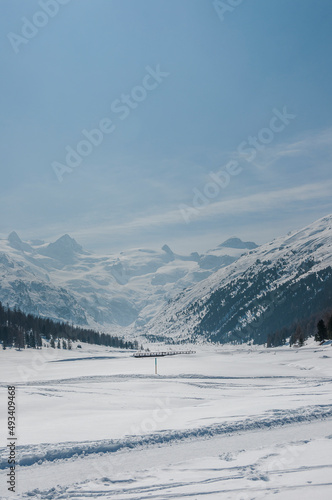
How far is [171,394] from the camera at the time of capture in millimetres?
29422

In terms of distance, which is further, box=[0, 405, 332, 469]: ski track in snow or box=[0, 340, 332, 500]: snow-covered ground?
box=[0, 405, 332, 469]: ski track in snow

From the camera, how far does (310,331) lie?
13638 centimetres

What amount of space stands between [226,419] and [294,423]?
10.2ft

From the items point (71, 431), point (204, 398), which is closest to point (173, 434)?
point (71, 431)

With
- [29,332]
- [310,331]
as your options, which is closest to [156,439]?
[29,332]

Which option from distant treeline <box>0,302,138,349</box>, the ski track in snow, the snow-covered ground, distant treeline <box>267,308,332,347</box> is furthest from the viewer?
distant treeline <box>0,302,138,349</box>

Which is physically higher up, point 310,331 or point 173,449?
point 310,331

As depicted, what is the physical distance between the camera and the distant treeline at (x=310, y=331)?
90.3m

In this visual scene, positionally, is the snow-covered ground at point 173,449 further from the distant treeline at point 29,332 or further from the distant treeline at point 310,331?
the distant treeline at point 29,332

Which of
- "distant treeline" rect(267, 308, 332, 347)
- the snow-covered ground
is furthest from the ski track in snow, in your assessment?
"distant treeline" rect(267, 308, 332, 347)

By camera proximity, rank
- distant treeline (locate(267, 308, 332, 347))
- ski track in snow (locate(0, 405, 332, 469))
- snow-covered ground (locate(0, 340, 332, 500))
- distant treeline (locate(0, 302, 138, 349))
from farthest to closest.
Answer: distant treeline (locate(0, 302, 138, 349)), distant treeline (locate(267, 308, 332, 347)), ski track in snow (locate(0, 405, 332, 469)), snow-covered ground (locate(0, 340, 332, 500))

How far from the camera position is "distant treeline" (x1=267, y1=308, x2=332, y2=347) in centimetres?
9031

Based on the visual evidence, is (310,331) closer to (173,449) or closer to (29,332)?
A: (29,332)

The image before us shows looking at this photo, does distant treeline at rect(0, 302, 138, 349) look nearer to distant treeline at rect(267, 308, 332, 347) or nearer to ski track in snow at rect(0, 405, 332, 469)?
distant treeline at rect(267, 308, 332, 347)
